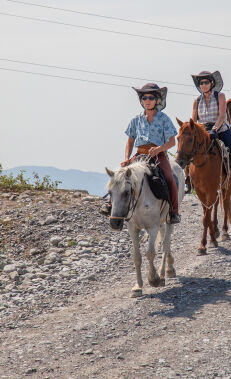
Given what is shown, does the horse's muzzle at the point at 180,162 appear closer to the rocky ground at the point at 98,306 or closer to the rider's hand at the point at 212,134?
the rider's hand at the point at 212,134

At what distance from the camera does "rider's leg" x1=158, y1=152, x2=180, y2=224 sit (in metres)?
10.2

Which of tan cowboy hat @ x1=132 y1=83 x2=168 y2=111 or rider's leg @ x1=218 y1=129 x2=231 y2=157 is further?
rider's leg @ x1=218 y1=129 x2=231 y2=157

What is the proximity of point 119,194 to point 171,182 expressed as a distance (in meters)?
1.57

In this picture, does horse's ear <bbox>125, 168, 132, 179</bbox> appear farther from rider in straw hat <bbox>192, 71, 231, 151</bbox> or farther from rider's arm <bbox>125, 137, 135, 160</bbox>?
rider in straw hat <bbox>192, 71, 231, 151</bbox>

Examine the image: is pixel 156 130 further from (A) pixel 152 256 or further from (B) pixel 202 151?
(B) pixel 202 151

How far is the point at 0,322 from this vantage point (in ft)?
33.9

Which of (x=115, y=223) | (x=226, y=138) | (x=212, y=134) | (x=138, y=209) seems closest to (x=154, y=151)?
(x=138, y=209)

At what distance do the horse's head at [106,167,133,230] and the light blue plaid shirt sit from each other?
1.40m

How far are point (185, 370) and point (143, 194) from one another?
3116mm

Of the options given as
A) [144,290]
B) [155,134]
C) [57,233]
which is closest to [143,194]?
[155,134]

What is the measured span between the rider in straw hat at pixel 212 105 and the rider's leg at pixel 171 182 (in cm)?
250

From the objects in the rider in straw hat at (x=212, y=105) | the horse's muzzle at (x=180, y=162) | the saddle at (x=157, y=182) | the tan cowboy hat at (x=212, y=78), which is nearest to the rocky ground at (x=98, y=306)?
the saddle at (x=157, y=182)

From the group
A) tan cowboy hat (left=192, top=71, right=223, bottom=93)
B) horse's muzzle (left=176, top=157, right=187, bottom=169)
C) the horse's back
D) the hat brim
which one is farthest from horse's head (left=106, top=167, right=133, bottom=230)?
tan cowboy hat (left=192, top=71, right=223, bottom=93)

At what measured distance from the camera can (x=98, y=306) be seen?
33.6 feet
